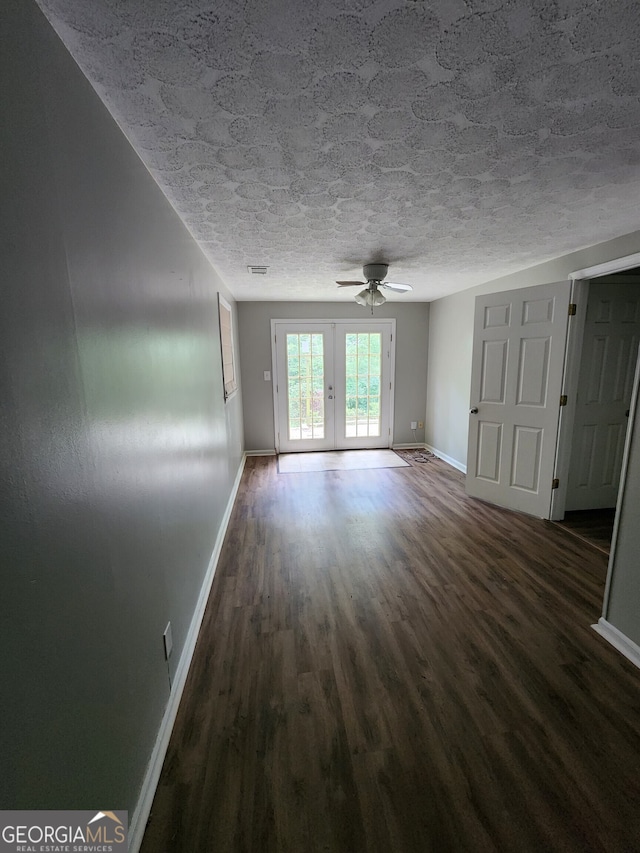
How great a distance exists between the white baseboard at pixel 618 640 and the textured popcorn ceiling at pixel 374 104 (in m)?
2.21

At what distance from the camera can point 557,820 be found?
1118 millimetres

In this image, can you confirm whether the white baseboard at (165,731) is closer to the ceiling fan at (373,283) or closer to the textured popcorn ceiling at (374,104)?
the textured popcorn ceiling at (374,104)

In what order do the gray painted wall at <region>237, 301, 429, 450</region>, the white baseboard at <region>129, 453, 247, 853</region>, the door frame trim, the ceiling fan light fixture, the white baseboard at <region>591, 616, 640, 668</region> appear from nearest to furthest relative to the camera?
the white baseboard at <region>129, 453, 247, 853</region> → the white baseboard at <region>591, 616, 640, 668</region> → the door frame trim → the ceiling fan light fixture → the gray painted wall at <region>237, 301, 429, 450</region>

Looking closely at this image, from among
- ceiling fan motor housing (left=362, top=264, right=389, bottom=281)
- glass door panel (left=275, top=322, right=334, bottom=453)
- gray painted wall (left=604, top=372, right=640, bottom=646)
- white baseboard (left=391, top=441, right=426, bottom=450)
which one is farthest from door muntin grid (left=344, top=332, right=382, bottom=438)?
gray painted wall (left=604, top=372, right=640, bottom=646)

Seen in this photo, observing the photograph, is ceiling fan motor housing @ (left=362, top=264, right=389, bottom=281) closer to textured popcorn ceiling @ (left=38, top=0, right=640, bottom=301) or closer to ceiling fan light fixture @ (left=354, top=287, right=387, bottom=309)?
ceiling fan light fixture @ (left=354, top=287, right=387, bottom=309)

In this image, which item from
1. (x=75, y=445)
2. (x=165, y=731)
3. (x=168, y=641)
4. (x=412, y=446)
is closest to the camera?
(x=75, y=445)

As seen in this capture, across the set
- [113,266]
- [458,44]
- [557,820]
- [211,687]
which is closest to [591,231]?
[458,44]

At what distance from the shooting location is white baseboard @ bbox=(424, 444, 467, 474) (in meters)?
4.55

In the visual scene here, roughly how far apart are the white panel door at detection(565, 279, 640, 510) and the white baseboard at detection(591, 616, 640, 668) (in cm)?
169

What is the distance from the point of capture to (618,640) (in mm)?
1779

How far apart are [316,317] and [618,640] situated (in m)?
4.51

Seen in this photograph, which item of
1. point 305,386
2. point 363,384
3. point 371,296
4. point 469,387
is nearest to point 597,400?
point 469,387

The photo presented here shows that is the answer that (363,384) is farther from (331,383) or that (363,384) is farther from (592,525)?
(592,525)

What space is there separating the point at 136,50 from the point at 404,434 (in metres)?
5.21
